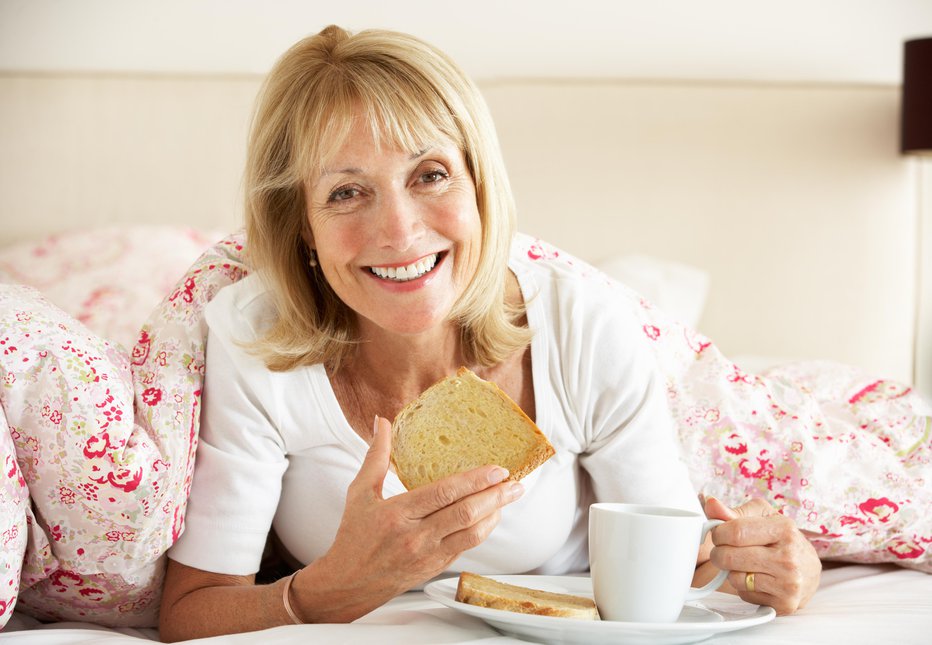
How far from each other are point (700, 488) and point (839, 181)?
64.2 inches

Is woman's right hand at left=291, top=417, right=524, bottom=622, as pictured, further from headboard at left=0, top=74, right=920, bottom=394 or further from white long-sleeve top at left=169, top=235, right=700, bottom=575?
headboard at left=0, top=74, right=920, bottom=394

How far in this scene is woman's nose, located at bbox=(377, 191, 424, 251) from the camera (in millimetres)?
1135

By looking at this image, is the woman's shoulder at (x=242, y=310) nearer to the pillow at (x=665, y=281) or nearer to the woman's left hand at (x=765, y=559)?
the woman's left hand at (x=765, y=559)

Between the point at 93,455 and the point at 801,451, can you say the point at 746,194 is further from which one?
the point at 93,455

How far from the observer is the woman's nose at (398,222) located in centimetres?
113

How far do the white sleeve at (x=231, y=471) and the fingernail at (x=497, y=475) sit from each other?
0.40m

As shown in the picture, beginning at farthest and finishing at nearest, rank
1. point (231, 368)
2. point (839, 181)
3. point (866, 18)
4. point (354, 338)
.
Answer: point (866, 18) → point (839, 181) → point (354, 338) → point (231, 368)

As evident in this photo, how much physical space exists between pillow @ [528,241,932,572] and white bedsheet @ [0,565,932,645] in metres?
0.11

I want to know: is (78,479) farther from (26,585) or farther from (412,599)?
(412,599)

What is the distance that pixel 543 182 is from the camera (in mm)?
2660

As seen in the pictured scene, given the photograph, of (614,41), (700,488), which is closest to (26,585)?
(700,488)

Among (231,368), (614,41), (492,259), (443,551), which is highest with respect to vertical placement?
(614,41)

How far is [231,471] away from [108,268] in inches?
46.8

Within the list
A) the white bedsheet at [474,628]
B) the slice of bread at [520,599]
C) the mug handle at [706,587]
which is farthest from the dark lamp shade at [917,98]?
the slice of bread at [520,599]
